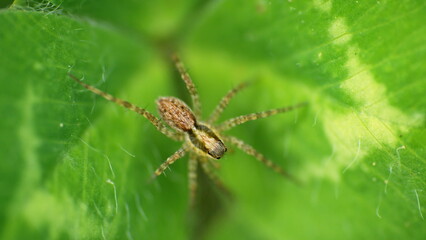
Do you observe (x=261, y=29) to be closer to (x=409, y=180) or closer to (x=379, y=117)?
(x=379, y=117)

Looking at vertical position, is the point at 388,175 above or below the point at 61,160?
above

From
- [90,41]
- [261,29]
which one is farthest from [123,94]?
[261,29]

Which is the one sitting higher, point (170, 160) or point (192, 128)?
point (192, 128)

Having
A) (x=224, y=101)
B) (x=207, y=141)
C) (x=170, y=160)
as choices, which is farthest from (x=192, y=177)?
(x=224, y=101)

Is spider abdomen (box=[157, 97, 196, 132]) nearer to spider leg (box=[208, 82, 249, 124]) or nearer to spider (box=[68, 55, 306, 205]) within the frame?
spider (box=[68, 55, 306, 205])

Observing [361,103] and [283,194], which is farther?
[283,194]

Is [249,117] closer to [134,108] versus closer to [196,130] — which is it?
[196,130]

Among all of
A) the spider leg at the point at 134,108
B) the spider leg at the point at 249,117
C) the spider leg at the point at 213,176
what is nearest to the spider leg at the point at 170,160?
the spider leg at the point at 134,108
